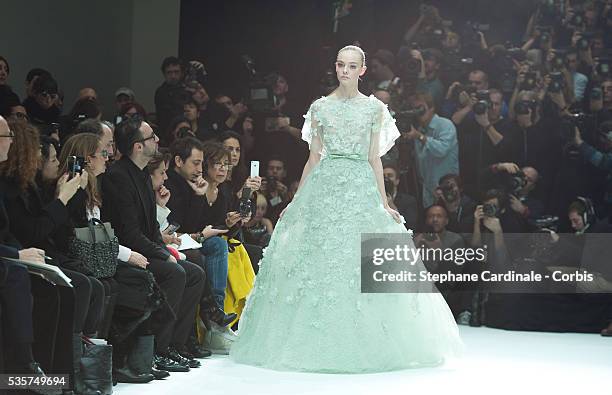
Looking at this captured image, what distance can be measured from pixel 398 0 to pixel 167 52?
2026 millimetres

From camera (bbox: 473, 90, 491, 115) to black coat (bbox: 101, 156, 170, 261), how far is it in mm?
3941

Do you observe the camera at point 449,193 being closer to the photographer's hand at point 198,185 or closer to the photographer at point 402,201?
the photographer at point 402,201

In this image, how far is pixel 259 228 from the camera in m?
7.18

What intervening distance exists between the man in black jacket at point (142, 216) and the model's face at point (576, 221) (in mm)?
3667

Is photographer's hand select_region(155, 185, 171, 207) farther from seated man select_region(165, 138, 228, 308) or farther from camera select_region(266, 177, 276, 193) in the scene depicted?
camera select_region(266, 177, 276, 193)

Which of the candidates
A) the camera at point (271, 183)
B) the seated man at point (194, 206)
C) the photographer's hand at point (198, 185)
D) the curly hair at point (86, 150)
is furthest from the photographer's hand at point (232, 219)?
the camera at point (271, 183)

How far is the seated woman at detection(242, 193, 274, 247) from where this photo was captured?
7.05 metres

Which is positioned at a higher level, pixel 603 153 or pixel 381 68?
pixel 381 68

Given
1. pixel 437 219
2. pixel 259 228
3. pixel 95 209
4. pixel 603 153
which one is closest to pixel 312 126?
pixel 95 209

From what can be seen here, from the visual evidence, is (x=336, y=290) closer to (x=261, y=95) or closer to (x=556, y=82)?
(x=261, y=95)

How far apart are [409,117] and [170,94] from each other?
1.88 m

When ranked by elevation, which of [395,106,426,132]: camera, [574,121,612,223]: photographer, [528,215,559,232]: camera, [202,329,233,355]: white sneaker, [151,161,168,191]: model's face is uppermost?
[395,106,426,132]: camera

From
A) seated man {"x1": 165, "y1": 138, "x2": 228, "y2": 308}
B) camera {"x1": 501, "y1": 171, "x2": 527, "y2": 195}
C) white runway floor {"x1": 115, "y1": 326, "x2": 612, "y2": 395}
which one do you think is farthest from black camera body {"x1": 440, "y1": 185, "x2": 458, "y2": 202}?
seated man {"x1": 165, "y1": 138, "x2": 228, "y2": 308}

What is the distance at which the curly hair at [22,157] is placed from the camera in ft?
13.3
